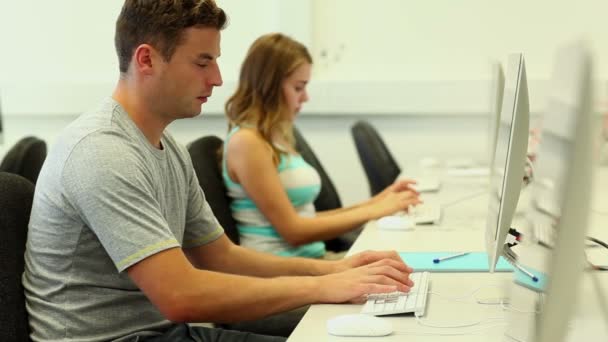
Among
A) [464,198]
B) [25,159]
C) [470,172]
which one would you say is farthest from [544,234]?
[470,172]

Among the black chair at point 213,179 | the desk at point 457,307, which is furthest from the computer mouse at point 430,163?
the desk at point 457,307

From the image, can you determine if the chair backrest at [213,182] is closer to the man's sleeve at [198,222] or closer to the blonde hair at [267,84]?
the blonde hair at [267,84]

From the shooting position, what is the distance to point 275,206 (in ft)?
8.07

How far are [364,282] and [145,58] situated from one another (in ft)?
1.91

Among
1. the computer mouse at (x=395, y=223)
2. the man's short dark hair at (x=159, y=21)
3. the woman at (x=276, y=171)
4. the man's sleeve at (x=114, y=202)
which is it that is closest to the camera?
the man's sleeve at (x=114, y=202)

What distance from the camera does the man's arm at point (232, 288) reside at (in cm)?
150

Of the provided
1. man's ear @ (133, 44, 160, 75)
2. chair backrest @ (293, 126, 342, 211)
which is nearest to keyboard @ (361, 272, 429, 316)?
man's ear @ (133, 44, 160, 75)

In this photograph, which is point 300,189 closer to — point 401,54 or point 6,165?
point 6,165

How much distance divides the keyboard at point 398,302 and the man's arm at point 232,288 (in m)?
0.02

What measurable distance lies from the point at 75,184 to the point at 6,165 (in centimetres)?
127

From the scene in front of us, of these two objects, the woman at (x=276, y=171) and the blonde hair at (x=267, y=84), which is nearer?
the woman at (x=276, y=171)

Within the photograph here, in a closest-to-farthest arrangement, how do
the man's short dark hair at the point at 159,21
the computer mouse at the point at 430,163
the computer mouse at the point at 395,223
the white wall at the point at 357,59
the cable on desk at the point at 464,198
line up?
the man's short dark hair at the point at 159,21, the computer mouse at the point at 395,223, the cable on desk at the point at 464,198, the computer mouse at the point at 430,163, the white wall at the point at 357,59

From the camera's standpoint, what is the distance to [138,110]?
166cm

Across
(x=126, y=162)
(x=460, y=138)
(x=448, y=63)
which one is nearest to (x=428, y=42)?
(x=448, y=63)
